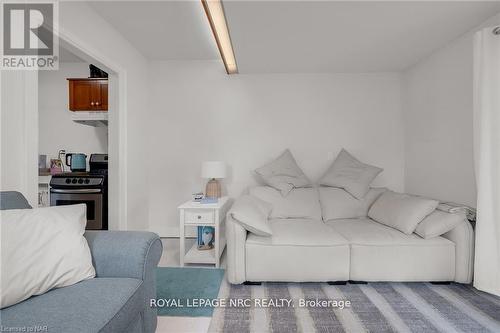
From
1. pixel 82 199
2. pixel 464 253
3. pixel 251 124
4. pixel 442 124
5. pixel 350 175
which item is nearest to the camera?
pixel 464 253

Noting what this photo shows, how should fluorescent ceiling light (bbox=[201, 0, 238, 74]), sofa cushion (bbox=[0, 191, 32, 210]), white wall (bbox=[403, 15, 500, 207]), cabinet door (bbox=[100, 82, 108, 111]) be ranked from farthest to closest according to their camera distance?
cabinet door (bbox=[100, 82, 108, 111]) → white wall (bbox=[403, 15, 500, 207]) → fluorescent ceiling light (bbox=[201, 0, 238, 74]) → sofa cushion (bbox=[0, 191, 32, 210])

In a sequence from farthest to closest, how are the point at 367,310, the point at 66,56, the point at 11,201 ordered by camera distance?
1. the point at 66,56
2. the point at 367,310
3. the point at 11,201

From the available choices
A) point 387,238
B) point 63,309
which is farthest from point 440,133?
point 63,309

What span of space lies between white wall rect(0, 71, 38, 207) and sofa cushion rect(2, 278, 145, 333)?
1.00m

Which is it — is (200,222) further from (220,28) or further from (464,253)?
(464,253)

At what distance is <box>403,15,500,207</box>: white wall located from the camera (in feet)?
8.42

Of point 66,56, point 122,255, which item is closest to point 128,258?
point 122,255

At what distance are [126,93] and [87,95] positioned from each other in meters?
0.80

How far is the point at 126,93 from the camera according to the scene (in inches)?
120

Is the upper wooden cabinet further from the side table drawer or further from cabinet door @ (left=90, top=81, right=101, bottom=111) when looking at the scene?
the side table drawer

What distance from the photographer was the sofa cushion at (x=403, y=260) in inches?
91.6

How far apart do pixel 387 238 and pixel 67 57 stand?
4.73 m

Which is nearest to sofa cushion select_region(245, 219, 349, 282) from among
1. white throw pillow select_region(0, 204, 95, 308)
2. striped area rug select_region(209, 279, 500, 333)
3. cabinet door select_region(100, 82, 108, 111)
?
striped area rug select_region(209, 279, 500, 333)

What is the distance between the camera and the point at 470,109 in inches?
99.2
